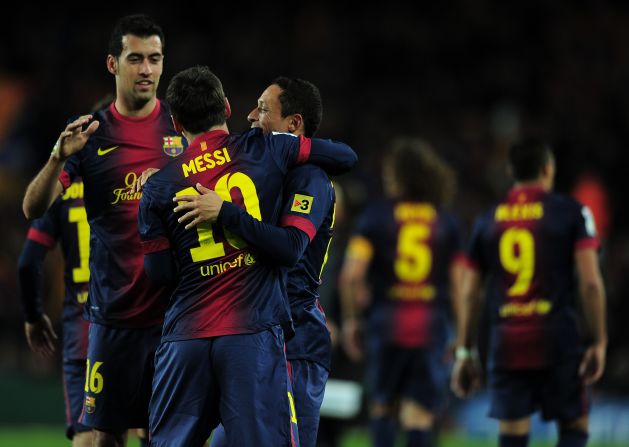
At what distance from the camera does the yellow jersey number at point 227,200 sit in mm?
4996

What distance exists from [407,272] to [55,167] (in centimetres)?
440

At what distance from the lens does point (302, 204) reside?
513 centimetres

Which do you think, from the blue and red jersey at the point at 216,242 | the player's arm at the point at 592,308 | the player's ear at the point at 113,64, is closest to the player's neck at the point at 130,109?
the player's ear at the point at 113,64

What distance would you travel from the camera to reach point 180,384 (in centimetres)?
497

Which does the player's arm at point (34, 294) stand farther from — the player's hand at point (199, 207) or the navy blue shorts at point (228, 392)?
the player's hand at point (199, 207)

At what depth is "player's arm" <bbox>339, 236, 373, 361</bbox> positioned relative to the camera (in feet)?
31.1

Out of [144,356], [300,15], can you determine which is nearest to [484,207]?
[300,15]

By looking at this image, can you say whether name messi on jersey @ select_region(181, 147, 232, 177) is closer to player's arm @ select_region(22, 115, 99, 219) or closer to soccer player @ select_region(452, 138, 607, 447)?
player's arm @ select_region(22, 115, 99, 219)

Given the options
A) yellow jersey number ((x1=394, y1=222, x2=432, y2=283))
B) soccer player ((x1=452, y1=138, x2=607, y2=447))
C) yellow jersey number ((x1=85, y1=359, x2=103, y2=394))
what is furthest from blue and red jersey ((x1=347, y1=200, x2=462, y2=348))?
yellow jersey number ((x1=85, y1=359, x2=103, y2=394))

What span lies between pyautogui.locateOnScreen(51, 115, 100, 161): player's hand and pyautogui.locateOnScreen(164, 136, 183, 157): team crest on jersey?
0.60 meters

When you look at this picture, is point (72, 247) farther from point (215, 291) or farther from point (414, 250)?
point (414, 250)

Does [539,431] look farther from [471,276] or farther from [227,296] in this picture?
[227,296]

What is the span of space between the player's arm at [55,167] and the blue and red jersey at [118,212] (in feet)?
0.78

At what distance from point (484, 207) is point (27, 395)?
6.32 m
